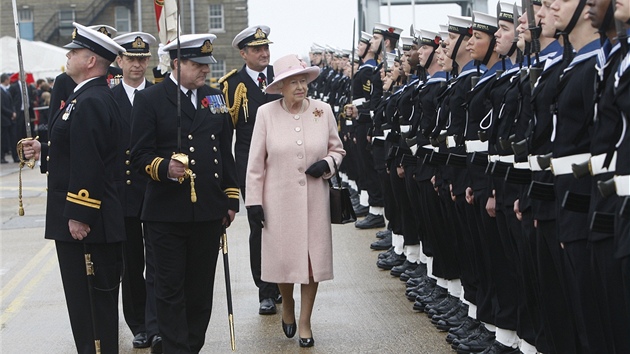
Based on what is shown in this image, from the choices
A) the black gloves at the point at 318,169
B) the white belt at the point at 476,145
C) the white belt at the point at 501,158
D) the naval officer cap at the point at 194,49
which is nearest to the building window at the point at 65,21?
the black gloves at the point at 318,169

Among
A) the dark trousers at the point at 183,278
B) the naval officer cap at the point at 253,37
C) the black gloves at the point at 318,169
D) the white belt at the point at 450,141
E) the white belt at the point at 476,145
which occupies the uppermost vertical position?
the naval officer cap at the point at 253,37

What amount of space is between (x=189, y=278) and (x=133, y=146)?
0.88 meters

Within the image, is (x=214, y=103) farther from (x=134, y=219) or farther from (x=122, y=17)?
(x=122, y=17)

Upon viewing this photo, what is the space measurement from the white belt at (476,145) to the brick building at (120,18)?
6621cm

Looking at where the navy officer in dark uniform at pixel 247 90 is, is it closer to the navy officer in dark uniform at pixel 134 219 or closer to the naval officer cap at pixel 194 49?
the navy officer in dark uniform at pixel 134 219

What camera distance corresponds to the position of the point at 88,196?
267 inches

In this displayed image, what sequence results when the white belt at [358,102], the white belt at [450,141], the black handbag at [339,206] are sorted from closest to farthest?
the white belt at [450,141] < the black handbag at [339,206] < the white belt at [358,102]

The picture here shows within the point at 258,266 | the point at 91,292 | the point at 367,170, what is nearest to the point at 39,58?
the point at 367,170

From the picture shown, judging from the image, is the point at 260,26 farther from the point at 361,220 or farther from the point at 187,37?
the point at 361,220

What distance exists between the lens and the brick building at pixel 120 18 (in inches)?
2933

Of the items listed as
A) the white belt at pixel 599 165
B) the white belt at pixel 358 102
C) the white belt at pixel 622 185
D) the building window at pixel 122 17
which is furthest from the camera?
the building window at pixel 122 17

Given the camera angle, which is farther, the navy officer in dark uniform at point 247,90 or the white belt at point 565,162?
the navy officer in dark uniform at point 247,90

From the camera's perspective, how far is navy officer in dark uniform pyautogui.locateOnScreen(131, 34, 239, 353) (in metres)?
7.34

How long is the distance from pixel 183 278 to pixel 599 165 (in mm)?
3088
